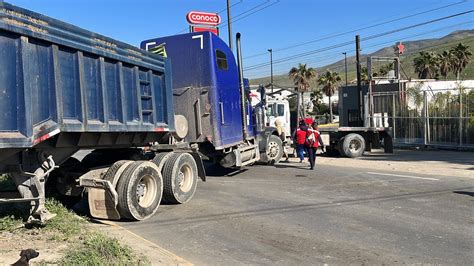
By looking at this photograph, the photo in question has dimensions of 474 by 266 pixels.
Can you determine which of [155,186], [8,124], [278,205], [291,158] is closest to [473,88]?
[291,158]

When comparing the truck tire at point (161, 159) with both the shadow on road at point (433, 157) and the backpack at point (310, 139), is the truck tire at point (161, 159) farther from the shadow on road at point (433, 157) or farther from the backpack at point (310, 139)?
the shadow on road at point (433, 157)

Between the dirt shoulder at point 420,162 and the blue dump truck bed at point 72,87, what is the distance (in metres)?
8.64

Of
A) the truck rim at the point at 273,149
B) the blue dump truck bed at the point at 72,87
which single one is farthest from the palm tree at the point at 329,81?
the blue dump truck bed at the point at 72,87

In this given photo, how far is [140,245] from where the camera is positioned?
6359mm

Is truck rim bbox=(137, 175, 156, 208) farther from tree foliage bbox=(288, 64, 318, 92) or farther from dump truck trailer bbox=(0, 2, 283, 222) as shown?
tree foliage bbox=(288, 64, 318, 92)

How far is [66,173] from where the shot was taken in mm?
8688

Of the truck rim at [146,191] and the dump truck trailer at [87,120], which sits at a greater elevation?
the dump truck trailer at [87,120]

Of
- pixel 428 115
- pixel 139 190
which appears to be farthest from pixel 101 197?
pixel 428 115

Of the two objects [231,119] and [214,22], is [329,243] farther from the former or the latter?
[214,22]

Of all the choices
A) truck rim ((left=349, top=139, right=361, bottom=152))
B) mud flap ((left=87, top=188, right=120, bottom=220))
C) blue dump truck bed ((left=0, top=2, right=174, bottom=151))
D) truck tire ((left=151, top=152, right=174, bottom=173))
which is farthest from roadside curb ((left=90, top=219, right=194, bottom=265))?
truck rim ((left=349, top=139, right=361, bottom=152))

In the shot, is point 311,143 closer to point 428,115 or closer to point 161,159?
point 161,159

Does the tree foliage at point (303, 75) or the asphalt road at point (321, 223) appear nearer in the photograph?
the asphalt road at point (321, 223)

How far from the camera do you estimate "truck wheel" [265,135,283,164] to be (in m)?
16.4

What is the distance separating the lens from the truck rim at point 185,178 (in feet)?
32.1
